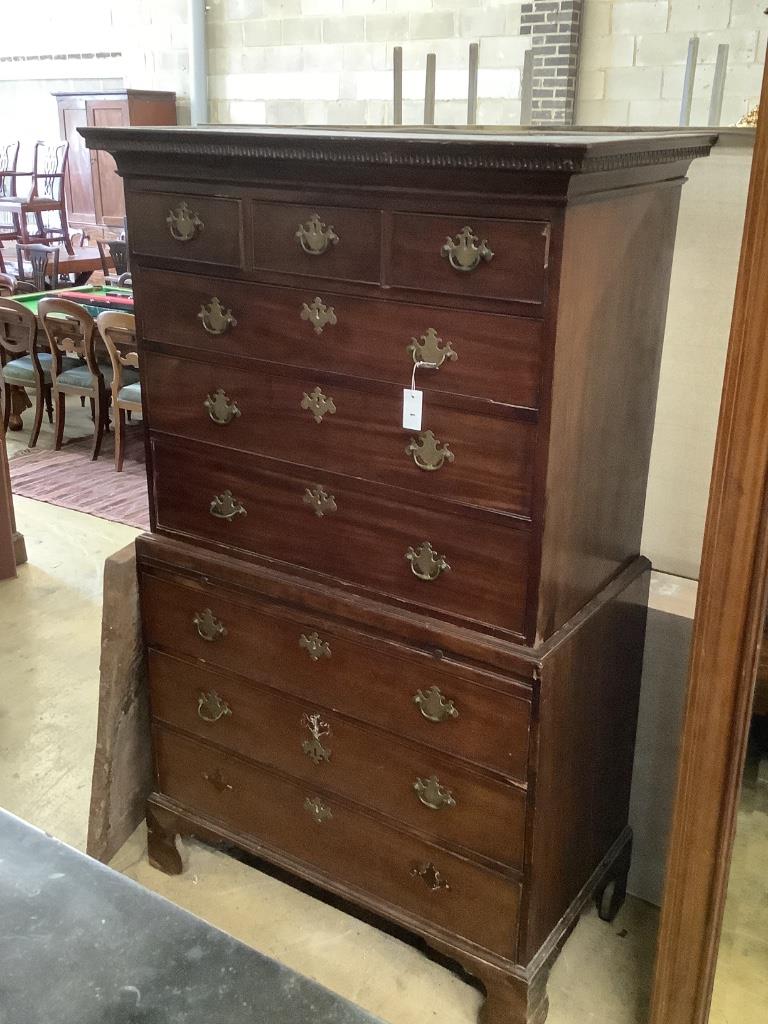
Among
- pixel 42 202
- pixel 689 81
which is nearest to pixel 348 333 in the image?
pixel 689 81

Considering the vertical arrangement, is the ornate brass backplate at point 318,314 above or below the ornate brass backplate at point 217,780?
above

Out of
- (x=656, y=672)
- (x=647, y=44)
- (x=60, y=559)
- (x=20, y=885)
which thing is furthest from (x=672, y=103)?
(x=20, y=885)

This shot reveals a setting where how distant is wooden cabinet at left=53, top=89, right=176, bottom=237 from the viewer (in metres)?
9.72

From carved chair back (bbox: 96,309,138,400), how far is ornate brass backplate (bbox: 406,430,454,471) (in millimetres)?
3381

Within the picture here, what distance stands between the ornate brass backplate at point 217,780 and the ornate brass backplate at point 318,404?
0.87 metres

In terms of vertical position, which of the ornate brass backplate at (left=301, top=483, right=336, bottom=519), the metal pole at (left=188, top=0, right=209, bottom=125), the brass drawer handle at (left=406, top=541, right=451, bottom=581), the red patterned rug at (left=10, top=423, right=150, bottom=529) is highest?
the metal pole at (left=188, top=0, right=209, bottom=125)

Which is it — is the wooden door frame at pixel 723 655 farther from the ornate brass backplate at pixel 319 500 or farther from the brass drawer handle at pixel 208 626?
the brass drawer handle at pixel 208 626

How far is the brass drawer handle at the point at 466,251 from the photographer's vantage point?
1.41m

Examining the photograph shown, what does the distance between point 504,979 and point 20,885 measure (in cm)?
125

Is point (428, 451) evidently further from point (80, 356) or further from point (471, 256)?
point (80, 356)

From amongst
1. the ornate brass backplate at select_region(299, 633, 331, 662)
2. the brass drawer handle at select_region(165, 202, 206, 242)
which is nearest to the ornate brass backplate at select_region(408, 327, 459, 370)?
the brass drawer handle at select_region(165, 202, 206, 242)

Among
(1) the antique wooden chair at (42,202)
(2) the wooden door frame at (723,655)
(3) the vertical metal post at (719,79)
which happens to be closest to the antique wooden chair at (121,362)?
(2) the wooden door frame at (723,655)

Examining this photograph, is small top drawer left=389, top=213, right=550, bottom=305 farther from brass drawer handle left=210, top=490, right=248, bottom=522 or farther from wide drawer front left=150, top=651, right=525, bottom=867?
wide drawer front left=150, top=651, right=525, bottom=867

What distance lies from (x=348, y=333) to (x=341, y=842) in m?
1.03
